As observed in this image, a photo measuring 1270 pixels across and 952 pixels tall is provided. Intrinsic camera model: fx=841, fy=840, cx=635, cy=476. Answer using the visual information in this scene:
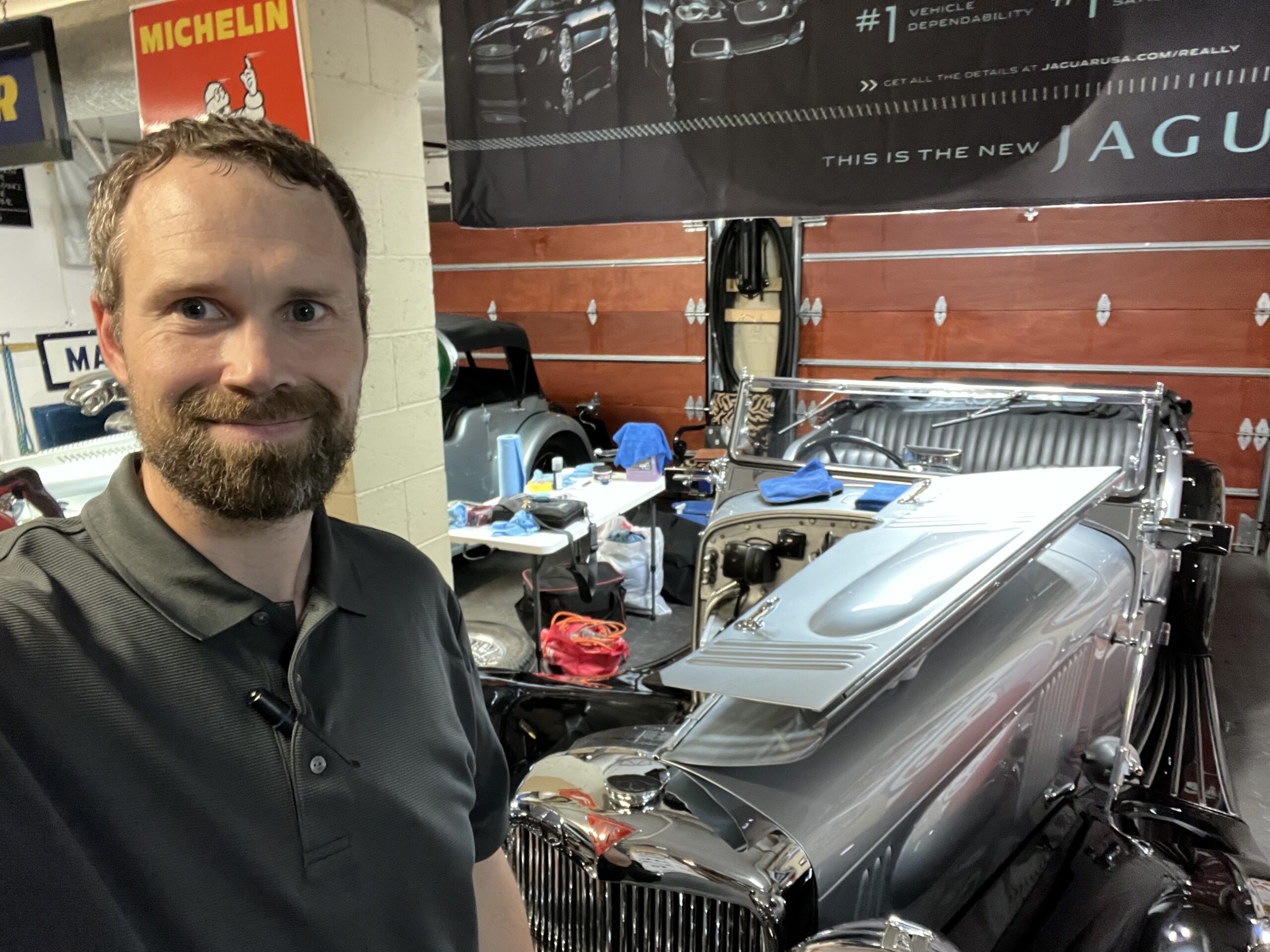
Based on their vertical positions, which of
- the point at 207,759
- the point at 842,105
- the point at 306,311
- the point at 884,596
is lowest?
the point at 884,596

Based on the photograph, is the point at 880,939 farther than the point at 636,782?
No

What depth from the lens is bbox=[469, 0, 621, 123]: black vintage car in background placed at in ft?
8.18

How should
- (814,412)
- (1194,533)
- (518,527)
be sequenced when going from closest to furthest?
(1194,533) < (814,412) < (518,527)

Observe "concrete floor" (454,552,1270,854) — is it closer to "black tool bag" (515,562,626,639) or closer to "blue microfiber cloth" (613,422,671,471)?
"black tool bag" (515,562,626,639)

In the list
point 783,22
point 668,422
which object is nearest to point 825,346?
point 668,422

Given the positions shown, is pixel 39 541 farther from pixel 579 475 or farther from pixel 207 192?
pixel 579 475

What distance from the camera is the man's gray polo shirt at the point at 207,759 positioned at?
0.78 m

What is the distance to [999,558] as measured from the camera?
5.95ft

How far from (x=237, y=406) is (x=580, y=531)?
3.37 meters

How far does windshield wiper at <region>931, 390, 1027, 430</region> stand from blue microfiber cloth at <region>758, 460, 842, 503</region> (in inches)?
32.8

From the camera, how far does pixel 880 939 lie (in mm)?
1281

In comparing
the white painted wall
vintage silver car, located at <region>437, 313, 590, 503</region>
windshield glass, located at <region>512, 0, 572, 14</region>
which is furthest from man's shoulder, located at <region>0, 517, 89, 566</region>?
the white painted wall

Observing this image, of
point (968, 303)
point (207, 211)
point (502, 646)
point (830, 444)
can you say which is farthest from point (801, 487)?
point (968, 303)

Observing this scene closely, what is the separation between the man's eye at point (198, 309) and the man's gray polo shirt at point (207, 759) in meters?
0.21
